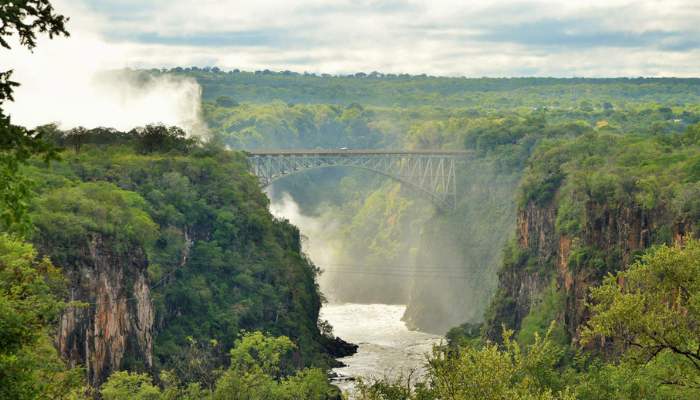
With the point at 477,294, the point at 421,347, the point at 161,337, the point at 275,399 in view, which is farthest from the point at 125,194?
the point at 477,294

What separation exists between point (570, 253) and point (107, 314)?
3159cm

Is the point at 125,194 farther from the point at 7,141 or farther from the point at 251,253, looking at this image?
the point at 7,141

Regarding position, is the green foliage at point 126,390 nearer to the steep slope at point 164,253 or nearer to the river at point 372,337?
the steep slope at point 164,253

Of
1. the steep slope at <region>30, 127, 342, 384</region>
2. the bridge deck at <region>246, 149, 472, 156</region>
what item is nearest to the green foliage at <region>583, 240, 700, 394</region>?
the steep slope at <region>30, 127, 342, 384</region>

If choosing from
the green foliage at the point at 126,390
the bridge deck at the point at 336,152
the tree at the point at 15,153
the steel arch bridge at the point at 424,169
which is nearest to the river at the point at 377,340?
the steel arch bridge at the point at 424,169

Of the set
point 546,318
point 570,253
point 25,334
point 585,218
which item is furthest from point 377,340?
point 25,334

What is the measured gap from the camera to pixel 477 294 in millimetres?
125500

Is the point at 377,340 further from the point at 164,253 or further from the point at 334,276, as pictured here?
the point at 334,276

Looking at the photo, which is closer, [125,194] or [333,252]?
[125,194]

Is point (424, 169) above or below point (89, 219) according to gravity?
below

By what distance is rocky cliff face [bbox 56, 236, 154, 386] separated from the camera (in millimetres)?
54219

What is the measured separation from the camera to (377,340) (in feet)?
375

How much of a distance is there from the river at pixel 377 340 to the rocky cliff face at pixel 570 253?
7.75 metres

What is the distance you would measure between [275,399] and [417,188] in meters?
82.6
